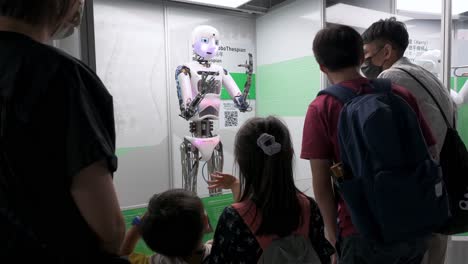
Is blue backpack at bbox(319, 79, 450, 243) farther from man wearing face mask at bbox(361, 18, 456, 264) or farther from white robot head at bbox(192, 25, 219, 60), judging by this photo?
white robot head at bbox(192, 25, 219, 60)

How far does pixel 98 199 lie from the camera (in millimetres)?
807

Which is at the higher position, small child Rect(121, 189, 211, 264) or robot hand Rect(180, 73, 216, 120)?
robot hand Rect(180, 73, 216, 120)

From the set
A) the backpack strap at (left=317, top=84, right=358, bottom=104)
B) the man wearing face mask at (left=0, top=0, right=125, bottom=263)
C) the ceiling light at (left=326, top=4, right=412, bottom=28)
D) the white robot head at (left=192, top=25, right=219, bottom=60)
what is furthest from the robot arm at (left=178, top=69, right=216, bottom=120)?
the man wearing face mask at (left=0, top=0, right=125, bottom=263)

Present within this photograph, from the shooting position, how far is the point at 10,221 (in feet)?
2.64

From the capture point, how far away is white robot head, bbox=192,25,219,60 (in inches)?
149

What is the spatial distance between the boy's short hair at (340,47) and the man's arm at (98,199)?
43.1 inches

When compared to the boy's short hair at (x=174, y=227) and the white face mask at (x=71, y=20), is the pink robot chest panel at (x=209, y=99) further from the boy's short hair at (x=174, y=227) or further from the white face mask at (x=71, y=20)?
the white face mask at (x=71, y=20)

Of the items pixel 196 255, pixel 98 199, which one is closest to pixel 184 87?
pixel 196 255

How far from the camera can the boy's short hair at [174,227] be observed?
1.29 meters

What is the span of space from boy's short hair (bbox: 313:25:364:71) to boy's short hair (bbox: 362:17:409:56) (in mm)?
447

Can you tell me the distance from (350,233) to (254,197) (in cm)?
42

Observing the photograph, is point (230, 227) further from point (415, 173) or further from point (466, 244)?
point (466, 244)

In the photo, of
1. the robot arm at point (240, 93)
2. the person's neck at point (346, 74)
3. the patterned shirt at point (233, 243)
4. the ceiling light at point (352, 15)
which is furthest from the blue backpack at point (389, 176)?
the ceiling light at point (352, 15)

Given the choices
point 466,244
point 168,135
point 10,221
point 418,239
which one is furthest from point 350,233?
point 168,135
